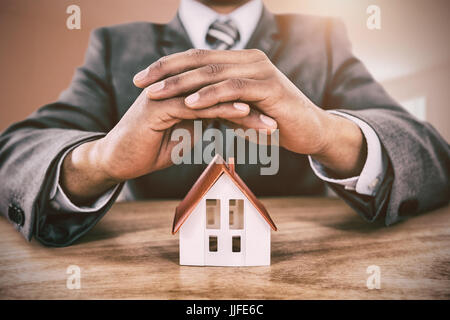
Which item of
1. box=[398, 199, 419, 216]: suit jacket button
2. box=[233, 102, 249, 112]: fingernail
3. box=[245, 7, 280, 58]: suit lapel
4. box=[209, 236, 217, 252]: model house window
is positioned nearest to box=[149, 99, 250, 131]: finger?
box=[233, 102, 249, 112]: fingernail

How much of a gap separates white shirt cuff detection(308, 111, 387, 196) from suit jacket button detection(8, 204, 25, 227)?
2.08ft

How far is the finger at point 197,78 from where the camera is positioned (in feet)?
1.74

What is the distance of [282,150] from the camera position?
1.13 m

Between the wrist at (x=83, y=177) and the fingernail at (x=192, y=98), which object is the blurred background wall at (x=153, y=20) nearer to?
the wrist at (x=83, y=177)

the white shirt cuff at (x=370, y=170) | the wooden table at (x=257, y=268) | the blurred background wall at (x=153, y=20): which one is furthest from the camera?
the blurred background wall at (x=153, y=20)

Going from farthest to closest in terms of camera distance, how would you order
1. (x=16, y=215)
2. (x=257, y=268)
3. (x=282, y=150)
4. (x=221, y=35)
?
(x=282, y=150) < (x=221, y=35) < (x=16, y=215) < (x=257, y=268)

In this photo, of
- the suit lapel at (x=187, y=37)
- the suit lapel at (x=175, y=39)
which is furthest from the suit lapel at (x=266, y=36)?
the suit lapel at (x=175, y=39)

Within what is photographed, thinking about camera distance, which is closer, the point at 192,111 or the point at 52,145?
the point at 192,111

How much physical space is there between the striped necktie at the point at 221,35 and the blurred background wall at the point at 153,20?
16cm

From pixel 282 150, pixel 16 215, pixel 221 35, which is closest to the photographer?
pixel 16 215

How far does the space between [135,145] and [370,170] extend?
1.63ft

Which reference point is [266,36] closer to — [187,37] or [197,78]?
[187,37]

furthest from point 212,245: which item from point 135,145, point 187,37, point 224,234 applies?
point 187,37
